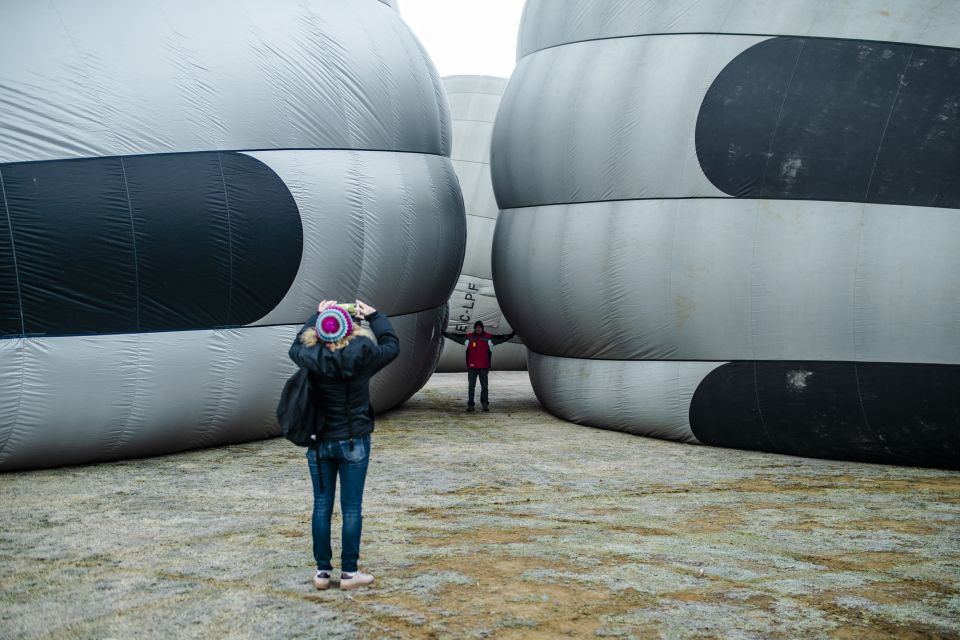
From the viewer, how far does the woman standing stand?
4.73 m

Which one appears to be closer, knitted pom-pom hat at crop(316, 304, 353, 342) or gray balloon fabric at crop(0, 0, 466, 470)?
knitted pom-pom hat at crop(316, 304, 353, 342)

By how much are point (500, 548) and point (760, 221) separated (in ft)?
14.3

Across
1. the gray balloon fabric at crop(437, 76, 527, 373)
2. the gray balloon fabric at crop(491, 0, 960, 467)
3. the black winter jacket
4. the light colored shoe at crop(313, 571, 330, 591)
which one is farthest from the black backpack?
the gray balloon fabric at crop(437, 76, 527, 373)

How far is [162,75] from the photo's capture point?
8117 millimetres

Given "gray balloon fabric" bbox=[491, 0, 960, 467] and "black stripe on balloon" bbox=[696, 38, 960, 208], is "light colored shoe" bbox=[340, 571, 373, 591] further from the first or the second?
"black stripe on balloon" bbox=[696, 38, 960, 208]

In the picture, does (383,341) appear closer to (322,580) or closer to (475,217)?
(322,580)

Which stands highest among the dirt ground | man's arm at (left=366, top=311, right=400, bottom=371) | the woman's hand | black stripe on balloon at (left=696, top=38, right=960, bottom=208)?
black stripe on balloon at (left=696, top=38, right=960, bottom=208)

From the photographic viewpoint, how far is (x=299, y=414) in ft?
15.3

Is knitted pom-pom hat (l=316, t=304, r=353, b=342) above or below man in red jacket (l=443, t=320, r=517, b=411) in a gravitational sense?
above

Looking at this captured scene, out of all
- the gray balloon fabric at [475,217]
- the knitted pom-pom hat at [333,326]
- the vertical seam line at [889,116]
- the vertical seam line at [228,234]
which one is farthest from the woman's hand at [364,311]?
the gray balloon fabric at [475,217]

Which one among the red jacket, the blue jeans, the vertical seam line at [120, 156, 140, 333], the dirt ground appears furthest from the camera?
the red jacket

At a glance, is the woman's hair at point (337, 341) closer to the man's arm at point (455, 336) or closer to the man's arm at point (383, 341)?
the man's arm at point (383, 341)

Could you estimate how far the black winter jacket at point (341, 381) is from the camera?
471 centimetres

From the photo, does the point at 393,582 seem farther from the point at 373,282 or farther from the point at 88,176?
the point at 373,282
